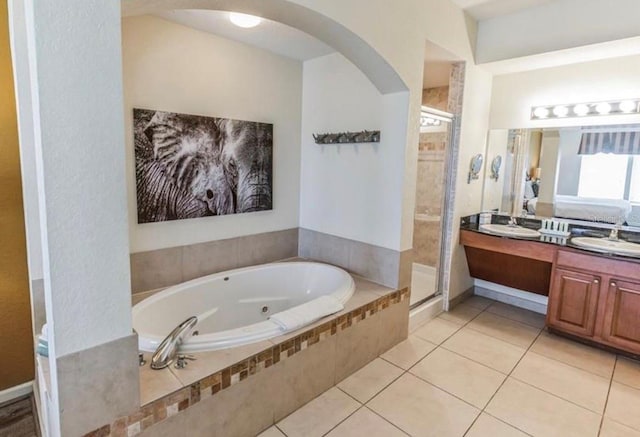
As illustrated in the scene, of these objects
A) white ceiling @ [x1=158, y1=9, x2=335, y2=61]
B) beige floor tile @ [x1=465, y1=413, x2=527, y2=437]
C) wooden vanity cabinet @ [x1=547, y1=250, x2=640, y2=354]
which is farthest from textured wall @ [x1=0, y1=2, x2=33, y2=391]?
wooden vanity cabinet @ [x1=547, y1=250, x2=640, y2=354]

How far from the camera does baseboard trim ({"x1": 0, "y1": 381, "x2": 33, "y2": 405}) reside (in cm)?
204

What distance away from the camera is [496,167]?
3629 mm

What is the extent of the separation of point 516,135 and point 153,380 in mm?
3672

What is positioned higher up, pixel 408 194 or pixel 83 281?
pixel 408 194

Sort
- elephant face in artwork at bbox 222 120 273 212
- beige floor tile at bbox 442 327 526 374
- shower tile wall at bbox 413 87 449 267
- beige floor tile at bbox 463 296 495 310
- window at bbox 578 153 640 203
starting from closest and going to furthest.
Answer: beige floor tile at bbox 442 327 526 374, elephant face in artwork at bbox 222 120 273 212, window at bbox 578 153 640 203, beige floor tile at bbox 463 296 495 310, shower tile wall at bbox 413 87 449 267

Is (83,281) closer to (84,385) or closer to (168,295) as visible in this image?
(84,385)

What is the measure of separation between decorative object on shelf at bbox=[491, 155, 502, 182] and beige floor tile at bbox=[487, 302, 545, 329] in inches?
51.9

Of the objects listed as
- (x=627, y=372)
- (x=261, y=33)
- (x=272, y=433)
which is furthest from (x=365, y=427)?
(x=261, y=33)

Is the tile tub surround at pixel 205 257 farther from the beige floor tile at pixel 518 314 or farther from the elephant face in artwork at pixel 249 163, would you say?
the beige floor tile at pixel 518 314

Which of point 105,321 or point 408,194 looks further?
point 408,194

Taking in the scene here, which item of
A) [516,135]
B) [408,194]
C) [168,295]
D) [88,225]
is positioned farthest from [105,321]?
[516,135]

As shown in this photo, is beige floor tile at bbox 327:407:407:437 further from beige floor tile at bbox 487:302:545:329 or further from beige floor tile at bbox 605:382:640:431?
beige floor tile at bbox 487:302:545:329

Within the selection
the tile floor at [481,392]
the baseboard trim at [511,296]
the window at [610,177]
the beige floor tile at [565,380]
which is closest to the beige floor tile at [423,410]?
the tile floor at [481,392]

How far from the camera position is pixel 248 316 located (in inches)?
109
